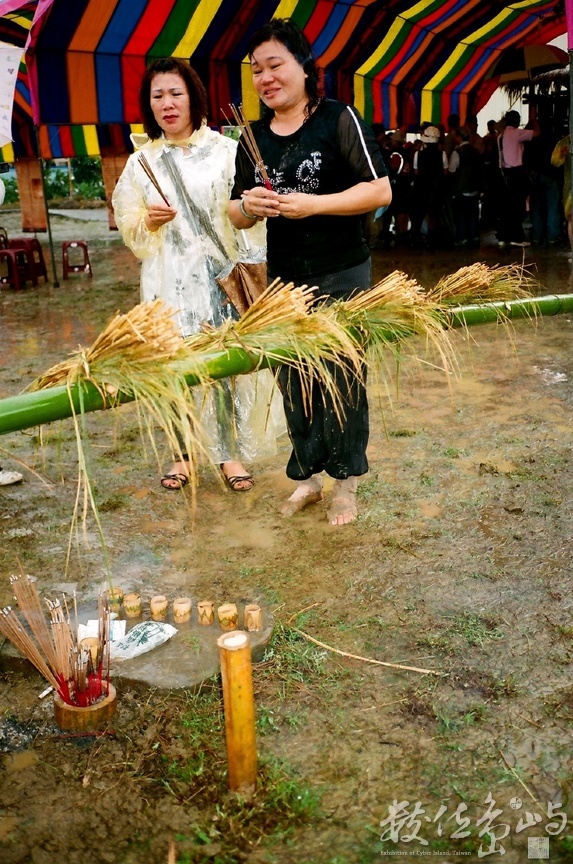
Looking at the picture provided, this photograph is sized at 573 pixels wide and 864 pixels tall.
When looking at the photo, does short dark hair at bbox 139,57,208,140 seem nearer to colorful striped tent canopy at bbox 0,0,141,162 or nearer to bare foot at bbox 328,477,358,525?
bare foot at bbox 328,477,358,525

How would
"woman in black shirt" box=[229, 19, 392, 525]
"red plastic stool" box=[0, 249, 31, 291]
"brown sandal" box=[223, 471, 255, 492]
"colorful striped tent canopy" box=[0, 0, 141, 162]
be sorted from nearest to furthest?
"woman in black shirt" box=[229, 19, 392, 525] < "brown sandal" box=[223, 471, 255, 492] < "red plastic stool" box=[0, 249, 31, 291] < "colorful striped tent canopy" box=[0, 0, 141, 162]

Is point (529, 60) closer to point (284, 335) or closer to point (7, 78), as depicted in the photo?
point (7, 78)

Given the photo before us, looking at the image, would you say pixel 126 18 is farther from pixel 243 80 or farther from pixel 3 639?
pixel 3 639

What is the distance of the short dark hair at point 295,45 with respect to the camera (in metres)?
2.35

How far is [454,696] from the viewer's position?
1934mm

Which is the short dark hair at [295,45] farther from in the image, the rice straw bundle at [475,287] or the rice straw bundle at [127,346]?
the rice straw bundle at [127,346]

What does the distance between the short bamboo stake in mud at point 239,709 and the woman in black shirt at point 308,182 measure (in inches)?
34.1

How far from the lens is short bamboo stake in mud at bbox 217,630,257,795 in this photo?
1558 mm

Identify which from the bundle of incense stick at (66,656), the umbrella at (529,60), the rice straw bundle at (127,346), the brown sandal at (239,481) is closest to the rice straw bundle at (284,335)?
the rice straw bundle at (127,346)

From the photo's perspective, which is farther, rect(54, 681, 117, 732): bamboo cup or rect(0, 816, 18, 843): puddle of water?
rect(54, 681, 117, 732): bamboo cup

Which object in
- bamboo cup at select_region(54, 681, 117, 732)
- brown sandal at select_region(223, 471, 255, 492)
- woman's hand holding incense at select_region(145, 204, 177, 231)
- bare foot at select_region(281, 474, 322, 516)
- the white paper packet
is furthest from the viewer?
brown sandal at select_region(223, 471, 255, 492)

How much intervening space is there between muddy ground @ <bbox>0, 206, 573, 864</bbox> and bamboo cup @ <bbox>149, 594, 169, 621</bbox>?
23cm

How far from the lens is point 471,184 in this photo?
9.20 meters

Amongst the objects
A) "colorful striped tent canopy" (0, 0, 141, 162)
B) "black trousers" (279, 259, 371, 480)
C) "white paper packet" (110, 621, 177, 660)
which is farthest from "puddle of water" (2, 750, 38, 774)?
"colorful striped tent canopy" (0, 0, 141, 162)
